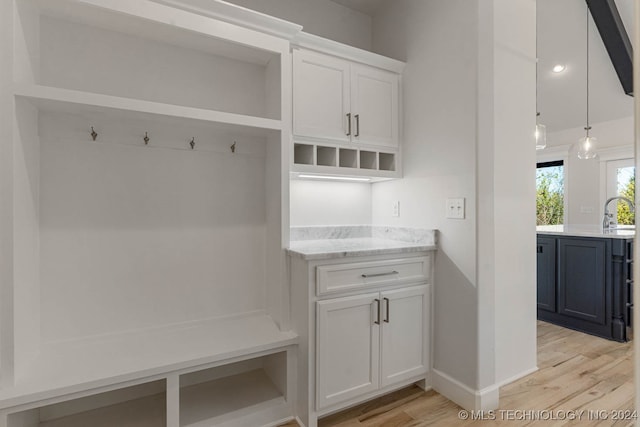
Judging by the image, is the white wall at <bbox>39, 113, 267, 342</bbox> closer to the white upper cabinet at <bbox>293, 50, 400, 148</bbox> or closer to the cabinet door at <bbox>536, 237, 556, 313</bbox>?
the white upper cabinet at <bbox>293, 50, 400, 148</bbox>

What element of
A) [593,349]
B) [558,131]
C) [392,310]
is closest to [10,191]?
[392,310]

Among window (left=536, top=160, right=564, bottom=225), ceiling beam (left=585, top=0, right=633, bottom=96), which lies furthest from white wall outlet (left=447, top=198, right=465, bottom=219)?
window (left=536, top=160, right=564, bottom=225)

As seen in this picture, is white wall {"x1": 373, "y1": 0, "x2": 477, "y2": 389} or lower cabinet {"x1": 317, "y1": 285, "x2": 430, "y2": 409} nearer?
lower cabinet {"x1": 317, "y1": 285, "x2": 430, "y2": 409}

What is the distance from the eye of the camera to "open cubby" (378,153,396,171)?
2.36m

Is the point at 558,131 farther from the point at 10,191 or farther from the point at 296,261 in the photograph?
the point at 10,191

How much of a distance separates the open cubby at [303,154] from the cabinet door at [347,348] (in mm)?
935

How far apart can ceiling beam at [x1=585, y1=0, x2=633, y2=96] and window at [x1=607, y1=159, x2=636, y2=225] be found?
1229 mm

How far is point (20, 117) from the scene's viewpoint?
1.41m

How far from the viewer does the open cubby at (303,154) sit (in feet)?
6.97

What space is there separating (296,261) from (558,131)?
6123mm

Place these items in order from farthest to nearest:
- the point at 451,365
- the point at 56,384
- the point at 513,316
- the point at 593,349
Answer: the point at 593,349, the point at 513,316, the point at 451,365, the point at 56,384

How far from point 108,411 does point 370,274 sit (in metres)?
1.63

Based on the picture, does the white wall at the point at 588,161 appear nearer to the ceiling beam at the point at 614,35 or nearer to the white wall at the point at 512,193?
the ceiling beam at the point at 614,35

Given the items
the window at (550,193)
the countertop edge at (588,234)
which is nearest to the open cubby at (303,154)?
the countertop edge at (588,234)
